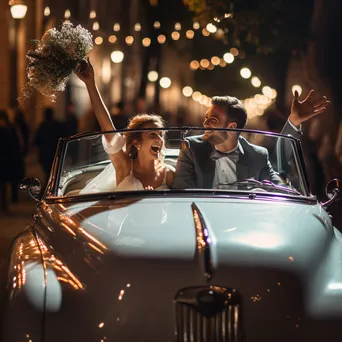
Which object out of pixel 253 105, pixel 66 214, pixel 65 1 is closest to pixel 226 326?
pixel 66 214

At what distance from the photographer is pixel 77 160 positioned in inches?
→ 286

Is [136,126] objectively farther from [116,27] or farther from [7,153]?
[116,27]

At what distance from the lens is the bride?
6.87m

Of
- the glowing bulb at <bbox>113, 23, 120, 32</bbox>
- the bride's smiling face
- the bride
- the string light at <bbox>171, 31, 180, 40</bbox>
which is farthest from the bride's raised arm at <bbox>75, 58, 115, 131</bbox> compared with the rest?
the glowing bulb at <bbox>113, 23, 120, 32</bbox>

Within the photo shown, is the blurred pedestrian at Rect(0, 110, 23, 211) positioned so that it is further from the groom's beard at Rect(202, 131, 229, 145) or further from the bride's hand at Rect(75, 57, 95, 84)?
the groom's beard at Rect(202, 131, 229, 145)

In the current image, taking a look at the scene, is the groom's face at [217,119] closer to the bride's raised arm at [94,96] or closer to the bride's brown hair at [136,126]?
the bride's brown hair at [136,126]

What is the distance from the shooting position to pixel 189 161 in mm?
6816

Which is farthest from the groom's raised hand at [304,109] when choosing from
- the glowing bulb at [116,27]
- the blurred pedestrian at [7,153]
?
the glowing bulb at [116,27]

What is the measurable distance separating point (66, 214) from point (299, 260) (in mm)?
1642

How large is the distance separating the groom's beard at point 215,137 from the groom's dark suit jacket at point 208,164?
36 mm

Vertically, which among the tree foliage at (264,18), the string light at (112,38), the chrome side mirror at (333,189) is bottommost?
the chrome side mirror at (333,189)

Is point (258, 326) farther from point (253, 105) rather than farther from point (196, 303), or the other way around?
point (253, 105)

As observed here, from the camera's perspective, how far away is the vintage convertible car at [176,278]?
4867mm

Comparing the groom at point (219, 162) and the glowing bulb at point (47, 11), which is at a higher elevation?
the glowing bulb at point (47, 11)
